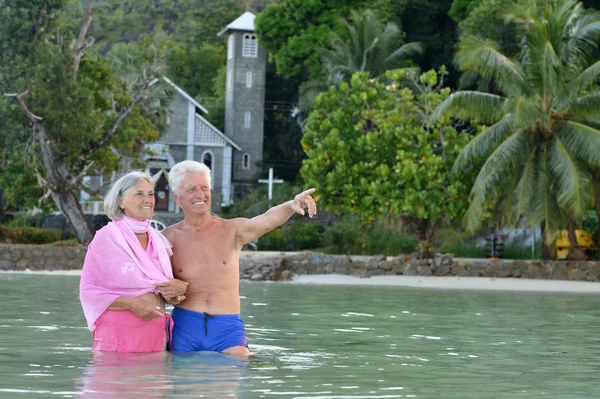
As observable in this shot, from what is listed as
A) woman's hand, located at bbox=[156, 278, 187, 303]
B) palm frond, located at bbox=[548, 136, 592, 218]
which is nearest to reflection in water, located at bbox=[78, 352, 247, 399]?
woman's hand, located at bbox=[156, 278, 187, 303]

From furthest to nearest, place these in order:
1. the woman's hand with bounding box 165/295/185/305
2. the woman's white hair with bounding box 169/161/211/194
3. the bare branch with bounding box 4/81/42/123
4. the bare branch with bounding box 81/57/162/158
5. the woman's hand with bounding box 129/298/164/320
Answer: the bare branch with bounding box 81/57/162/158 < the bare branch with bounding box 4/81/42/123 < the woman's white hair with bounding box 169/161/211/194 < the woman's hand with bounding box 165/295/185/305 < the woman's hand with bounding box 129/298/164/320

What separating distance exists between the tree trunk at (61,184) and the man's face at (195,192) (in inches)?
991

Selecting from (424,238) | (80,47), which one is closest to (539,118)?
(424,238)

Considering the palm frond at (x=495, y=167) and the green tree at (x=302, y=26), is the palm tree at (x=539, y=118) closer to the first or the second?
the palm frond at (x=495, y=167)

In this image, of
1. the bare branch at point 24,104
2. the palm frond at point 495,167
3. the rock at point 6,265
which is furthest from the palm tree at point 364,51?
the rock at point 6,265

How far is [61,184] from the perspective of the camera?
1281 inches

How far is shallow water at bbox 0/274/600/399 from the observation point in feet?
24.2

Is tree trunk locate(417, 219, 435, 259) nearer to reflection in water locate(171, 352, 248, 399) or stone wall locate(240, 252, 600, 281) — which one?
stone wall locate(240, 252, 600, 281)

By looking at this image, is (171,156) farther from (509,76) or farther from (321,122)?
(509,76)

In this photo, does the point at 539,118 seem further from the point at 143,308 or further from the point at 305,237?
the point at 143,308

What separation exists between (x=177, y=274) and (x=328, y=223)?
124 ft

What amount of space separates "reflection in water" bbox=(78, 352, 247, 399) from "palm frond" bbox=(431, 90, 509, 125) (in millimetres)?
19947

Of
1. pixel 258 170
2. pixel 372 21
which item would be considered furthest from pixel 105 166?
pixel 258 170

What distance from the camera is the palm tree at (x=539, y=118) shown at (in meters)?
26.3
